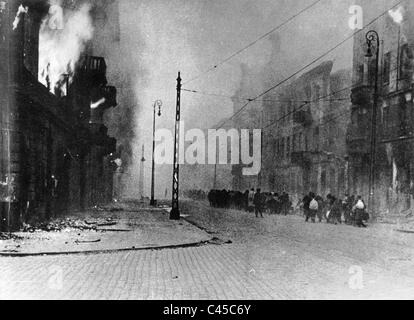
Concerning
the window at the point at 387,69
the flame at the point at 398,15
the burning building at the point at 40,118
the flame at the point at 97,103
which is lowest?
the burning building at the point at 40,118

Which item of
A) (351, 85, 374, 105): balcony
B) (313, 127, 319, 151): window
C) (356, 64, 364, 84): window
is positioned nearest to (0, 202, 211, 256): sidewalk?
(351, 85, 374, 105): balcony

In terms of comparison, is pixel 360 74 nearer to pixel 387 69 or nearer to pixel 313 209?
pixel 387 69

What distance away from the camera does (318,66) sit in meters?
50.8

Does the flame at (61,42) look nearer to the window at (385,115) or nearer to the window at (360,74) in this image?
the window at (360,74)

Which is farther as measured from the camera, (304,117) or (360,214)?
(304,117)

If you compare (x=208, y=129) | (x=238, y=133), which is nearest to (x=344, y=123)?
(x=238, y=133)

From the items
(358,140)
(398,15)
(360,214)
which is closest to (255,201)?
(360,214)

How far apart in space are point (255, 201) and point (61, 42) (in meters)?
13.4

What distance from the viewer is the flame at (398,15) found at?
3744cm

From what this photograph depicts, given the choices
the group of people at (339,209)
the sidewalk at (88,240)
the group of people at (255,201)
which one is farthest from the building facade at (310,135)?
the sidewalk at (88,240)

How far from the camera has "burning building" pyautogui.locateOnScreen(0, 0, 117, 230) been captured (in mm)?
19641

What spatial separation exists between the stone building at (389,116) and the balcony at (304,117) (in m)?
9.91

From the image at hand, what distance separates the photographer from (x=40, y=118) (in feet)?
78.2

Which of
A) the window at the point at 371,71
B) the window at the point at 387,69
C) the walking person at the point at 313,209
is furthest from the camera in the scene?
the window at the point at 371,71
